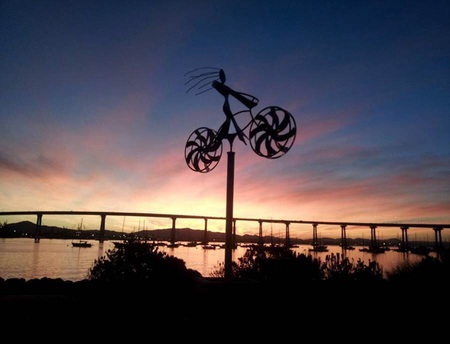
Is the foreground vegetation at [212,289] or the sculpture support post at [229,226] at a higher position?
the sculpture support post at [229,226]

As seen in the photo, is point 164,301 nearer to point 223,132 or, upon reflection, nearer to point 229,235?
point 229,235

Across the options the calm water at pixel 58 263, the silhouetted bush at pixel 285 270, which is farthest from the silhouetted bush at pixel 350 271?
the calm water at pixel 58 263

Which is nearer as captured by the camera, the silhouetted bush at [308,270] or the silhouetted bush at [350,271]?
the silhouetted bush at [350,271]

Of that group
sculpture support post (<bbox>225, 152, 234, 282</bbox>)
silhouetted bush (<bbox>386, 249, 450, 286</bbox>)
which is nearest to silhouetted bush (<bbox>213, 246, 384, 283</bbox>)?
silhouetted bush (<bbox>386, 249, 450, 286</bbox>)

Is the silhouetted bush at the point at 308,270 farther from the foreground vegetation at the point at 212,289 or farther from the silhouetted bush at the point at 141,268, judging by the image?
the silhouetted bush at the point at 141,268

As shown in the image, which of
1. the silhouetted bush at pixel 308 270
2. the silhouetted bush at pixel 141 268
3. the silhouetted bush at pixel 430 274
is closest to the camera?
the silhouetted bush at pixel 430 274

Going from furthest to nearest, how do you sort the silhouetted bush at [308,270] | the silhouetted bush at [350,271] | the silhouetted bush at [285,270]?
the silhouetted bush at [285,270] < the silhouetted bush at [308,270] < the silhouetted bush at [350,271]

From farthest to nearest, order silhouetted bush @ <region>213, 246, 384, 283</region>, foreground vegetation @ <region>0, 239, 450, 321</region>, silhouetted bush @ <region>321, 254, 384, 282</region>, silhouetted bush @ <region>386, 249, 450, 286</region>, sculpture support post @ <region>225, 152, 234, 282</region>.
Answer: silhouetted bush @ <region>213, 246, 384, 283</region>, silhouetted bush @ <region>321, 254, 384, 282</region>, silhouetted bush @ <region>386, 249, 450, 286</region>, sculpture support post @ <region>225, 152, 234, 282</region>, foreground vegetation @ <region>0, 239, 450, 321</region>

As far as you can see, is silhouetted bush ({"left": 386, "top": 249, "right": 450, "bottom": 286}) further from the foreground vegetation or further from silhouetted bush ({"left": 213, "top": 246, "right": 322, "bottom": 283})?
silhouetted bush ({"left": 213, "top": 246, "right": 322, "bottom": 283})

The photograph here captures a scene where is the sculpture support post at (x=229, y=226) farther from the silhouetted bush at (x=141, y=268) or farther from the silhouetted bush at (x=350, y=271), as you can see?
the silhouetted bush at (x=350, y=271)

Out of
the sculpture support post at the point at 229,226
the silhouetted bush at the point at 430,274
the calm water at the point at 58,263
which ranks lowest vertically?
the calm water at the point at 58,263

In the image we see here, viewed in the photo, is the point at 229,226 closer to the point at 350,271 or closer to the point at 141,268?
the point at 141,268

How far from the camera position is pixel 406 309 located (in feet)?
20.7

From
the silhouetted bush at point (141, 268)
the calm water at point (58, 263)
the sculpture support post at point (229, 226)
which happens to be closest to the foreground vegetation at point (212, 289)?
the silhouetted bush at point (141, 268)
